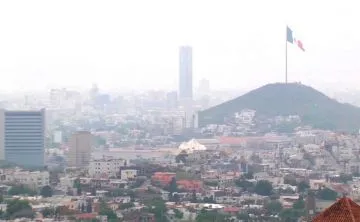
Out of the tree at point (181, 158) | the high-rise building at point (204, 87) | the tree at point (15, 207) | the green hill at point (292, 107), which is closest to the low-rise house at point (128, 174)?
the tree at point (181, 158)

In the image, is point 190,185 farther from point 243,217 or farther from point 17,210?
point 17,210

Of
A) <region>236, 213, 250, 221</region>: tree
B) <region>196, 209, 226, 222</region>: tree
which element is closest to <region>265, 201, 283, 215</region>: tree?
<region>236, 213, 250, 221</region>: tree

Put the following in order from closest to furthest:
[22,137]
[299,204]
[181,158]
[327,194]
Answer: [299,204] < [327,194] < [181,158] < [22,137]

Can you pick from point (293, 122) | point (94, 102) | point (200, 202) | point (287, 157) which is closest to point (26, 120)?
point (287, 157)

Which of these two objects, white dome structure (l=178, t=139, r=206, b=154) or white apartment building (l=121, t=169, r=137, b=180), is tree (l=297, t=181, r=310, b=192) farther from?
white dome structure (l=178, t=139, r=206, b=154)

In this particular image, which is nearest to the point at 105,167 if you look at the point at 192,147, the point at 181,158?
the point at 181,158

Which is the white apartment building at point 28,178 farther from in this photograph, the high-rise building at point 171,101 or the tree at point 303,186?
the high-rise building at point 171,101
